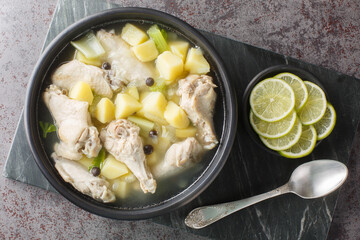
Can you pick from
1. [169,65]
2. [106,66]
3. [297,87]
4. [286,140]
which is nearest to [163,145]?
[169,65]

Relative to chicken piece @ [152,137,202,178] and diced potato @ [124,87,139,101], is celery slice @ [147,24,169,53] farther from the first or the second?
chicken piece @ [152,137,202,178]

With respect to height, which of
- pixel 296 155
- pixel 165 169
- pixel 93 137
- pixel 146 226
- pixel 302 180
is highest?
pixel 93 137

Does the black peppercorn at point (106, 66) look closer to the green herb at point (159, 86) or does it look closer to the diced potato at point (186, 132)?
the green herb at point (159, 86)

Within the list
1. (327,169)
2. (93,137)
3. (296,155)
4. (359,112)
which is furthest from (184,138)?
(359,112)

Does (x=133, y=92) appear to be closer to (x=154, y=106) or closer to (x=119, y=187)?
(x=154, y=106)

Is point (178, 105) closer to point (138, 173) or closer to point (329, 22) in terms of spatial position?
point (138, 173)

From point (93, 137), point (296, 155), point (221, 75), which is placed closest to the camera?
point (93, 137)
